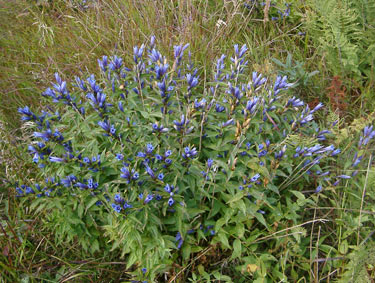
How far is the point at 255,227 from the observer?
107 inches

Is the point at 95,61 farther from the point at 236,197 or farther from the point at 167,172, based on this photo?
the point at 236,197

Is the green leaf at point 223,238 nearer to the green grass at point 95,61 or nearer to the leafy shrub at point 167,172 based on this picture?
the leafy shrub at point 167,172

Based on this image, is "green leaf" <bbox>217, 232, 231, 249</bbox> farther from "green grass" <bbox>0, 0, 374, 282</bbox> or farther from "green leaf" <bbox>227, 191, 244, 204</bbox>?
"green grass" <bbox>0, 0, 374, 282</bbox>

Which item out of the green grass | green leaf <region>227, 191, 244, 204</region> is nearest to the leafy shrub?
green leaf <region>227, 191, 244, 204</region>

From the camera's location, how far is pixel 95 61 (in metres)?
4.01

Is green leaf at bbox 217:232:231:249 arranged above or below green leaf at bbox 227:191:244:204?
below

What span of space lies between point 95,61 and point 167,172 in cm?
220

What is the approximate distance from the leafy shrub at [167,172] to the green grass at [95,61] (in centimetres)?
25

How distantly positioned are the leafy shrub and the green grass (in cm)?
25

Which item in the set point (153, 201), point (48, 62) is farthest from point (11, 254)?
point (48, 62)

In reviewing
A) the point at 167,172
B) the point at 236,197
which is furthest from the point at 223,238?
the point at 167,172

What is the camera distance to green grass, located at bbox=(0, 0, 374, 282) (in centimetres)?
264

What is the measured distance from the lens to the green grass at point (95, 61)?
264cm

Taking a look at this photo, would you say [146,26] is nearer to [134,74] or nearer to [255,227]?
[134,74]
